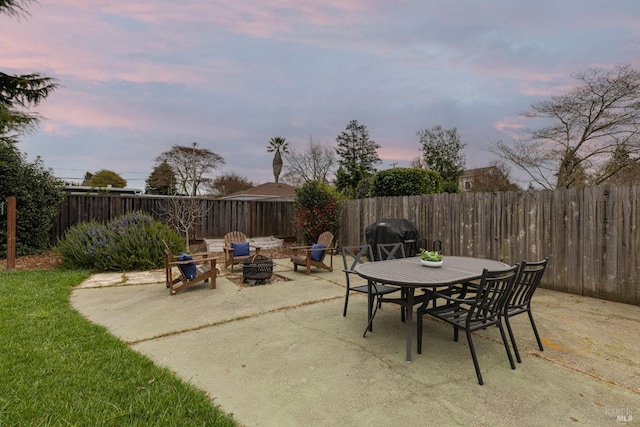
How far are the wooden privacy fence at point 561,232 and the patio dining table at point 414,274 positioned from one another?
2162 millimetres

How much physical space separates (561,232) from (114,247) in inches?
332

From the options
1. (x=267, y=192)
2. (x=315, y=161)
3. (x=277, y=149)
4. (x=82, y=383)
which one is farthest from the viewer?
(x=277, y=149)

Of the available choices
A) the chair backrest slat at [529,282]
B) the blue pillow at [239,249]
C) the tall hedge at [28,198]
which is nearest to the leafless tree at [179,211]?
the tall hedge at [28,198]

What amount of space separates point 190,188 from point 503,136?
87.6 feet

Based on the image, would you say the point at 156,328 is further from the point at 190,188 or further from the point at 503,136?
the point at 190,188

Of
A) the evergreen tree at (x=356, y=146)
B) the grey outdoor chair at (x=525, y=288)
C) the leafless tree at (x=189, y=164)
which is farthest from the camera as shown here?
the leafless tree at (x=189, y=164)


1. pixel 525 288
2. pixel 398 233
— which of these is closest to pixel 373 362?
pixel 525 288

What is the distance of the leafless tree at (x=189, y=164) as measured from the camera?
93.1 feet

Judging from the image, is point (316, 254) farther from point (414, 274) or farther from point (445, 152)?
point (445, 152)

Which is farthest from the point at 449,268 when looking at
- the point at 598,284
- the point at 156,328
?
the point at 156,328

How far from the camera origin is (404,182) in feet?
34.3

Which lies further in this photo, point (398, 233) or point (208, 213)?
point (208, 213)

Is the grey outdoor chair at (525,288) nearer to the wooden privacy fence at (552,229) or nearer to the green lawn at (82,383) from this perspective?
the green lawn at (82,383)

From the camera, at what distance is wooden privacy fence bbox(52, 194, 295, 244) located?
27.9ft
